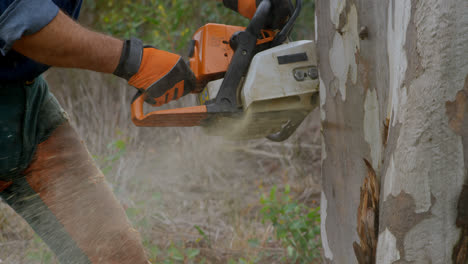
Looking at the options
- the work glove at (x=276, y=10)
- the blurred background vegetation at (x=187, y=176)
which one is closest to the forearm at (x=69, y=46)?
the work glove at (x=276, y=10)

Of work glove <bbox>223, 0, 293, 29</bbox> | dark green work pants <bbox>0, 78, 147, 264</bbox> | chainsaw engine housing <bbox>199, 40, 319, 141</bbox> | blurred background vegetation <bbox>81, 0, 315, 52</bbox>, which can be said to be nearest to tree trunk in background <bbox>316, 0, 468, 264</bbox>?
chainsaw engine housing <bbox>199, 40, 319, 141</bbox>

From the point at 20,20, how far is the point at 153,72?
0.55 m

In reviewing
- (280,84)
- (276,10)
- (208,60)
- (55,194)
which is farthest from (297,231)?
(55,194)

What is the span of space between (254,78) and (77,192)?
0.87 m

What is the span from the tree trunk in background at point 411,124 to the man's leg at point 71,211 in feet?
3.08

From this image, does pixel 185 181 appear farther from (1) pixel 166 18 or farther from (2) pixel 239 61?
(2) pixel 239 61

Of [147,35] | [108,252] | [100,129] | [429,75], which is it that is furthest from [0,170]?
[147,35]

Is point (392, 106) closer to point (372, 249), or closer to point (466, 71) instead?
point (466, 71)

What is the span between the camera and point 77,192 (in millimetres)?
1788

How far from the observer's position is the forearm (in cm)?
146

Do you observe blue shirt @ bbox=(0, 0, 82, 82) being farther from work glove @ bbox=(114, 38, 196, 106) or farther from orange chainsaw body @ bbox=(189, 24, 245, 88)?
orange chainsaw body @ bbox=(189, 24, 245, 88)

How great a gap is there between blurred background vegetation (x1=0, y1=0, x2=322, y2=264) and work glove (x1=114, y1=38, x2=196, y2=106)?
0.69m

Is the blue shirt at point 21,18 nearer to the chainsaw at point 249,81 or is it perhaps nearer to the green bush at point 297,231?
the chainsaw at point 249,81

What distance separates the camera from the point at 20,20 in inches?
54.5
